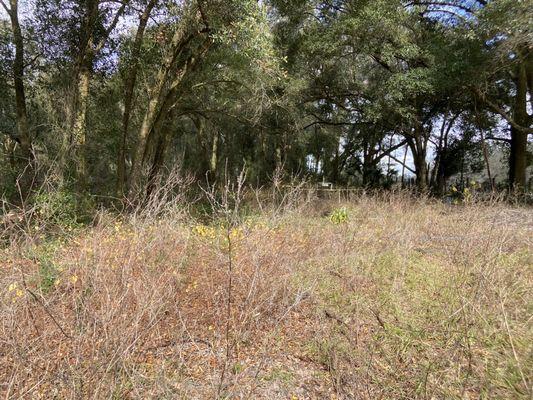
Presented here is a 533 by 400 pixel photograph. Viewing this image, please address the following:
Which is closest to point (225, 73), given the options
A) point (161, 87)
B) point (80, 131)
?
point (161, 87)

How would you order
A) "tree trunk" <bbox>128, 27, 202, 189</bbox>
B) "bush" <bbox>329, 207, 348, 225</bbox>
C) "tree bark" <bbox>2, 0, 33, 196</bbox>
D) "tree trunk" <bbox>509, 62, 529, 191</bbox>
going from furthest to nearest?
"tree trunk" <bbox>509, 62, 529, 191</bbox>
"tree trunk" <bbox>128, 27, 202, 189</bbox>
"tree bark" <bbox>2, 0, 33, 196</bbox>
"bush" <bbox>329, 207, 348, 225</bbox>

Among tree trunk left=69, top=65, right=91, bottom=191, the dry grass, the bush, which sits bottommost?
the dry grass

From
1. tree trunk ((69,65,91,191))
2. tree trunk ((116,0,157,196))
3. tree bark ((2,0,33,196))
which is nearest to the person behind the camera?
tree trunk ((69,65,91,191))

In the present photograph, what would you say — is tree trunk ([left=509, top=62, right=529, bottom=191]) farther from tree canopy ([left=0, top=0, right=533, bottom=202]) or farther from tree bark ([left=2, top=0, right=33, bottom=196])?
tree bark ([left=2, top=0, right=33, bottom=196])

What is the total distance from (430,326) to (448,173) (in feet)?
58.7

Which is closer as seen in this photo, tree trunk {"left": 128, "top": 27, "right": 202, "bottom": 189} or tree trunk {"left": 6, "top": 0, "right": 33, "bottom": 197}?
tree trunk {"left": 6, "top": 0, "right": 33, "bottom": 197}

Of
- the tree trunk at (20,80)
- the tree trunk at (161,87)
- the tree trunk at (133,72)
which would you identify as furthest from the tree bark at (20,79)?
the tree trunk at (161,87)

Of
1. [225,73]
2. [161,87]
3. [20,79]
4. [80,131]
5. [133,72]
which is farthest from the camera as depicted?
[225,73]

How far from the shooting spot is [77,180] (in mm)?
7043

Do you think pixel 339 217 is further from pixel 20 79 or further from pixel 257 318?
pixel 20 79

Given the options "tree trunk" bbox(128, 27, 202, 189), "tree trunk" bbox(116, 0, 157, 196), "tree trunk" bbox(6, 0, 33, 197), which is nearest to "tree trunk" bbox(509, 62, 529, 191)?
"tree trunk" bbox(128, 27, 202, 189)

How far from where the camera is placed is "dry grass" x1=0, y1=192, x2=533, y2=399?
7.21 feet

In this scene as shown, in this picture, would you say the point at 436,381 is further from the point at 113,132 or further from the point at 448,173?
the point at 448,173

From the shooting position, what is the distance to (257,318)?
293cm
